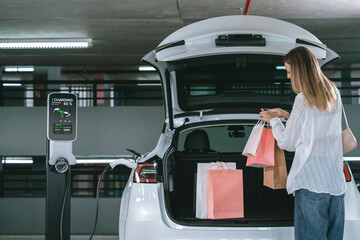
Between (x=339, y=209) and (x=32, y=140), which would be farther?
(x=32, y=140)

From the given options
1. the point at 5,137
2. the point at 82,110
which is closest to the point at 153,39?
the point at 82,110

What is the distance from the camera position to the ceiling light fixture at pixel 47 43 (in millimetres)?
5812

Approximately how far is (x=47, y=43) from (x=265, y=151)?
467 centimetres

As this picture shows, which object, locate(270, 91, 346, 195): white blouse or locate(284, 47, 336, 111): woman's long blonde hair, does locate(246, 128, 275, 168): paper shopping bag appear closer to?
locate(270, 91, 346, 195): white blouse

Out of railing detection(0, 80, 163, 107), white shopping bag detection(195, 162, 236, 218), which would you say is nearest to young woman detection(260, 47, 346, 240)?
white shopping bag detection(195, 162, 236, 218)

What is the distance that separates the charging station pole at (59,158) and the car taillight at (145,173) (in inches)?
23.9

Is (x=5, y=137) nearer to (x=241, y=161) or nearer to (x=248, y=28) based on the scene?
(x=241, y=161)

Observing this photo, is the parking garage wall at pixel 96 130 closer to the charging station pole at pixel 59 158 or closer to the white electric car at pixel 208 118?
the white electric car at pixel 208 118

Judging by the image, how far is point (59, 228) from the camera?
2.81 metres

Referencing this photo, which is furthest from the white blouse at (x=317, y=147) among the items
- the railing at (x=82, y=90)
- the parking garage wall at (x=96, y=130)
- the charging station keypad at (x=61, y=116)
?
the parking garage wall at (x=96, y=130)

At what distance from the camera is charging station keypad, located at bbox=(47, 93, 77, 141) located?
8.77ft

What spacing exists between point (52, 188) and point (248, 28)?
5.51 feet

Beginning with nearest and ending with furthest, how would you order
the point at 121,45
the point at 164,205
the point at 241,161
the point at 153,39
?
the point at 164,205
the point at 241,161
the point at 153,39
the point at 121,45

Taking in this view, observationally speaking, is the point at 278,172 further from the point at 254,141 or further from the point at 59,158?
the point at 59,158
